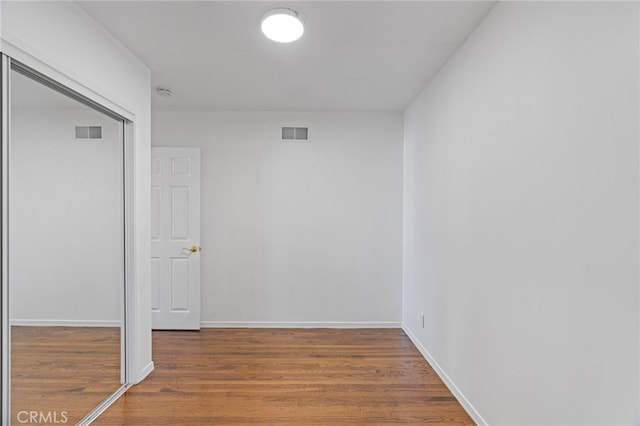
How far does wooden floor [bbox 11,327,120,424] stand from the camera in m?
1.75

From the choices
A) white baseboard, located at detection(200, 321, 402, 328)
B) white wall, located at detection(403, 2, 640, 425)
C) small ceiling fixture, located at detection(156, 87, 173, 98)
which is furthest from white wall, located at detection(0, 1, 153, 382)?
white wall, located at detection(403, 2, 640, 425)

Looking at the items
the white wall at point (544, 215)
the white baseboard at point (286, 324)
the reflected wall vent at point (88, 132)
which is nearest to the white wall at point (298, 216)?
the white baseboard at point (286, 324)

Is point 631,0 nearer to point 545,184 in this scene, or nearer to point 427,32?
point 545,184

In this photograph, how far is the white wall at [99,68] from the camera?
166 centimetres

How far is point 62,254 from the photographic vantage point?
2.05 meters

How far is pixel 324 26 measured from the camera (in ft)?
7.23

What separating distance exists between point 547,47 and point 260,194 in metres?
3.19

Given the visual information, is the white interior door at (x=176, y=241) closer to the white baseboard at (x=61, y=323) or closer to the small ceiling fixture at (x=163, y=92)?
the small ceiling fixture at (x=163, y=92)

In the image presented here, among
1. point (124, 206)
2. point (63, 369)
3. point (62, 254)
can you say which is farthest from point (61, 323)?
point (124, 206)

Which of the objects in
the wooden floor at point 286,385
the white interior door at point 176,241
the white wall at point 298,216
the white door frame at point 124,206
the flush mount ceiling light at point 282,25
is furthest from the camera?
the white wall at point 298,216

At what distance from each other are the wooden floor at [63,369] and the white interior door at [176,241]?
1.42 m

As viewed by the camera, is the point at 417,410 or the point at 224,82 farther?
the point at 224,82

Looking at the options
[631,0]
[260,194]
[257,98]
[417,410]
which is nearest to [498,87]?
[631,0]

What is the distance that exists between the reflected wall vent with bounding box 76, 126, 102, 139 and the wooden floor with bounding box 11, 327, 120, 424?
1195mm
